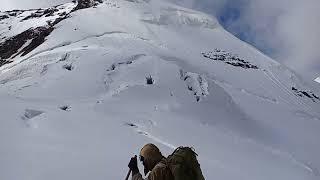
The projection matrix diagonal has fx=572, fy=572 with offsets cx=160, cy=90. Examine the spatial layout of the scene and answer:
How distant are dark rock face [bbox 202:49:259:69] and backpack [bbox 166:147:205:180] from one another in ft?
143

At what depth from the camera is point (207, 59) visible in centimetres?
4625

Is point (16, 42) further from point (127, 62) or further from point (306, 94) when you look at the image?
point (306, 94)

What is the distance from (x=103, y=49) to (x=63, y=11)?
105 feet

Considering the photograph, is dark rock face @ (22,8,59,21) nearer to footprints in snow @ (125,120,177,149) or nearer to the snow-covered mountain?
the snow-covered mountain

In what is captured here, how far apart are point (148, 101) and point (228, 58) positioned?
20.0 m

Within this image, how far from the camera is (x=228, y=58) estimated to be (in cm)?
4909

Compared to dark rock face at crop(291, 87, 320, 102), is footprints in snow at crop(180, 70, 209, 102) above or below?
above

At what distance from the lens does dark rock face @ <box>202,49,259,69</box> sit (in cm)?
4791

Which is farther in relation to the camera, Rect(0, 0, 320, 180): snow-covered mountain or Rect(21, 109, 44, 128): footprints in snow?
→ Rect(21, 109, 44, 128): footprints in snow

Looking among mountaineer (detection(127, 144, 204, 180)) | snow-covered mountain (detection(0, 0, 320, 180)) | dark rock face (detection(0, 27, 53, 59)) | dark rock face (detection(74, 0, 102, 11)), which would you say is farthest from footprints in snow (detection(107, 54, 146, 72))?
mountaineer (detection(127, 144, 204, 180))

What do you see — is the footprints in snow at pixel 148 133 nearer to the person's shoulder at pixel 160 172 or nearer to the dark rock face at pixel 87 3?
the person's shoulder at pixel 160 172

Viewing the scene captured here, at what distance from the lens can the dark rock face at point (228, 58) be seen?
157 feet

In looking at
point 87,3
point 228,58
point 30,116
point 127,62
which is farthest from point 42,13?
point 30,116

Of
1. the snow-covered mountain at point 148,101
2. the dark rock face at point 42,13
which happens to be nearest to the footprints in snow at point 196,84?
the snow-covered mountain at point 148,101
